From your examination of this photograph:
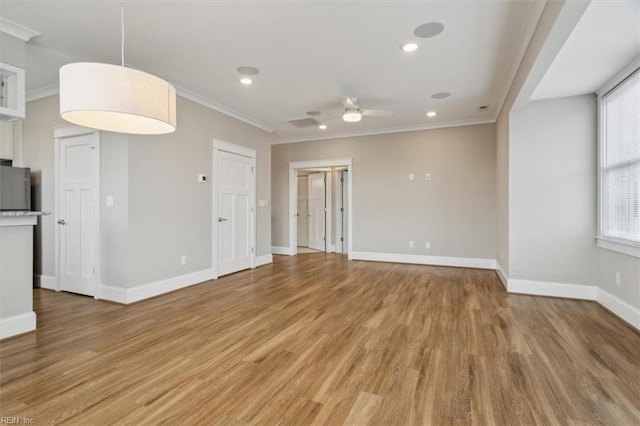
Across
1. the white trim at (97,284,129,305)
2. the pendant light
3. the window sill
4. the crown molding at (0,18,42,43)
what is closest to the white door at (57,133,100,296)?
the white trim at (97,284,129,305)

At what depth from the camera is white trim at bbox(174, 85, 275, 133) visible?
4391mm

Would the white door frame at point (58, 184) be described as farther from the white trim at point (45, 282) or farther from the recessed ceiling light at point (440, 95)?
the recessed ceiling light at point (440, 95)

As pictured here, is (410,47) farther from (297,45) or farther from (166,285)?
(166,285)

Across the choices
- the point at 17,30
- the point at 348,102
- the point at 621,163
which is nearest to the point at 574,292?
the point at 621,163

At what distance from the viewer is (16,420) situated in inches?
65.4

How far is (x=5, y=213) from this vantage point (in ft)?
9.01

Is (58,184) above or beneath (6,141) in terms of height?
beneath

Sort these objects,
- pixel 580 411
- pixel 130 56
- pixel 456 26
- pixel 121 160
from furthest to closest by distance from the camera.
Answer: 1. pixel 121 160
2. pixel 130 56
3. pixel 456 26
4. pixel 580 411

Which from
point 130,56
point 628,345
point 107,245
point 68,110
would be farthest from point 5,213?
point 628,345

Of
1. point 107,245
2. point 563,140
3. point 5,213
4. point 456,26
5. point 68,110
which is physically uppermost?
point 456,26

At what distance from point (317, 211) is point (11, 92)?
259 inches

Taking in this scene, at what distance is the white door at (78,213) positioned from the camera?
3.96 metres

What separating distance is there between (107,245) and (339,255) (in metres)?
5.02

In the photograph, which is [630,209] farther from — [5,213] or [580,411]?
[5,213]
